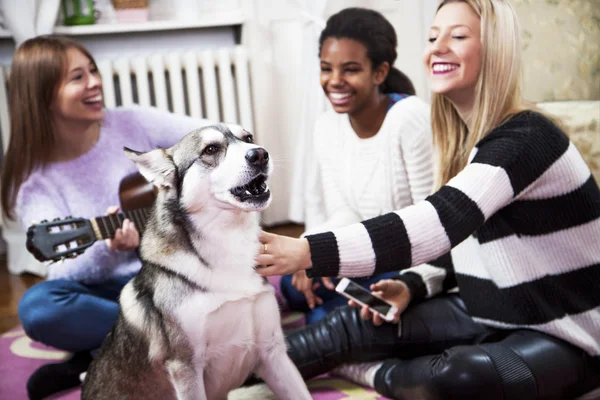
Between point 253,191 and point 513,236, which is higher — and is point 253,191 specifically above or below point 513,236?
above

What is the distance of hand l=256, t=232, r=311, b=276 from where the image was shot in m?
1.17

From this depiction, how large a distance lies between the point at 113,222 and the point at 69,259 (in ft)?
0.89

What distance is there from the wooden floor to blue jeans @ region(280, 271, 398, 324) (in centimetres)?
84

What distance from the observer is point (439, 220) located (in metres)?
1.22

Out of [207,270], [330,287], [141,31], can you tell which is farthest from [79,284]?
[141,31]

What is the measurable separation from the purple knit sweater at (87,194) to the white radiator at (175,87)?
115 centimetres

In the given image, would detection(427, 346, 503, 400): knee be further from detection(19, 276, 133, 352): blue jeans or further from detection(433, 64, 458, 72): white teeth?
detection(19, 276, 133, 352): blue jeans

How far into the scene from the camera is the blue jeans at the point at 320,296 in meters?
1.84

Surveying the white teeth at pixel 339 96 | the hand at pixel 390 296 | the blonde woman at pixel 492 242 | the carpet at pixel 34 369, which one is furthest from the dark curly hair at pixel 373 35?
the carpet at pixel 34 369

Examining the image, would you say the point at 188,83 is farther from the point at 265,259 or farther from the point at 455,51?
the point at 265,259

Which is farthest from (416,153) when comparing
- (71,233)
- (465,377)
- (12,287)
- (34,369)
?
(12,287)

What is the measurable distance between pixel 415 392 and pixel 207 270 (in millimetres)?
551

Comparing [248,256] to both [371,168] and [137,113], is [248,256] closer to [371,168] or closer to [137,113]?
[371,168]

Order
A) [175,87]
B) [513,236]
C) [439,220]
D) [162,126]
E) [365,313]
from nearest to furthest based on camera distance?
[439,220] → [513,236] → [365,313] → [162,126] → [175,87]
